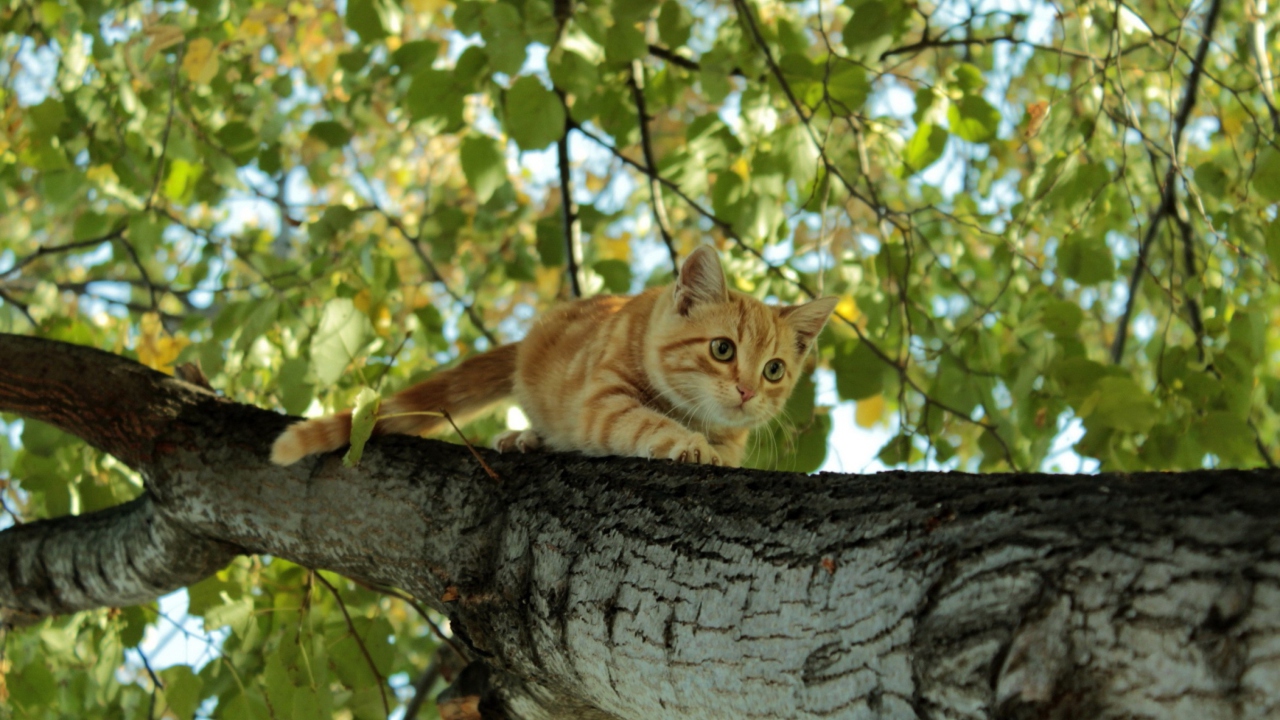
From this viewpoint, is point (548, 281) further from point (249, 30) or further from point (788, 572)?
point (788, 572)

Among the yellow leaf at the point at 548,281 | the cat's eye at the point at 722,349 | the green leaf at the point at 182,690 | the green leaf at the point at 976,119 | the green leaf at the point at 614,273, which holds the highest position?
the yellow leaf at the point at 548,281

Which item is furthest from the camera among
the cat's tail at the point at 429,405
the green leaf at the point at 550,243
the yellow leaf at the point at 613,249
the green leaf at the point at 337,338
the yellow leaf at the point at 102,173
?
the yellow leaf at the point at 613,249

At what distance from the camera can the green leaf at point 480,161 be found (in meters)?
2.94

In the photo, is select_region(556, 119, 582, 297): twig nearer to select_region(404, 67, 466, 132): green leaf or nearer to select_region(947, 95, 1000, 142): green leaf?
select_region(404, 67, 466, 132): green leaf

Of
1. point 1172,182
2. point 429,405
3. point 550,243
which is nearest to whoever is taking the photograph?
point 429,405

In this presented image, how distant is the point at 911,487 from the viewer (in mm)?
1249

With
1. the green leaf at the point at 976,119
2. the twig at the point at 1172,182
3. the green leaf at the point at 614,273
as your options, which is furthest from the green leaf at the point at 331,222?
the twig at the point at 1172,182

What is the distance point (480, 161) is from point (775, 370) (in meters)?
1.13

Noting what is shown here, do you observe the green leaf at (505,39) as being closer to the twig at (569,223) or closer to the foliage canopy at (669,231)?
the foliage canopy at (669,231)

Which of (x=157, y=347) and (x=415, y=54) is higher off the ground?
(x=415, y=54)

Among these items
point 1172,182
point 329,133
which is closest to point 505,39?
point 329,133

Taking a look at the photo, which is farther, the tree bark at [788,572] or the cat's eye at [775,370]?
the cat's eye at [775,370]

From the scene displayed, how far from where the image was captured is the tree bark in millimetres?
941

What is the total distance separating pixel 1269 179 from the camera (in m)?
2.45
